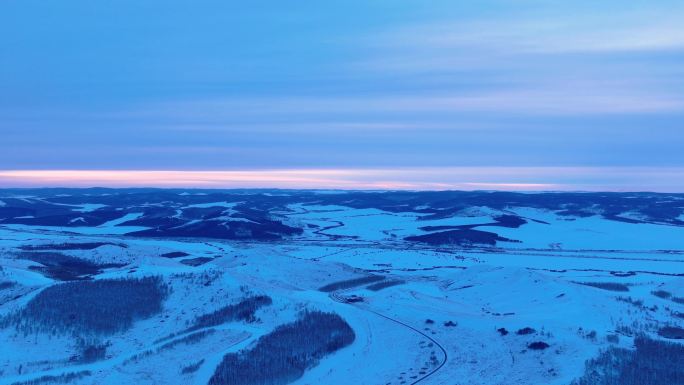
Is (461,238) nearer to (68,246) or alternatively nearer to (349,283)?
(68,246)

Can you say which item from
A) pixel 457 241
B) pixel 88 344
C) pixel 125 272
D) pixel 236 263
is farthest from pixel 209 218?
pixel 88 344

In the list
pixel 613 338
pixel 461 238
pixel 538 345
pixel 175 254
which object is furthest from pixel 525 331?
pixel 461 238

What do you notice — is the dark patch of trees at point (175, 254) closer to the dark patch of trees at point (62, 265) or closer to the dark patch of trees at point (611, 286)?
the dark patch of trees at point (62, 265)

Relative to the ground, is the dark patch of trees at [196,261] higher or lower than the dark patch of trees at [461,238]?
higher

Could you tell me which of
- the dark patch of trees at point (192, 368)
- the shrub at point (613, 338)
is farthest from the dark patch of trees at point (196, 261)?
the shrub at point (613, 338)

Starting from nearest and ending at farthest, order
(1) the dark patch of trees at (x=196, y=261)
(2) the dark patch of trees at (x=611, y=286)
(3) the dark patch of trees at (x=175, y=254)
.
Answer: (2) the dark patch of trees at (x=611, y=286) → (1) the dark patch of trees at (x=196, y=261) → (3) the dark patch of trees at (x=175, y=254)

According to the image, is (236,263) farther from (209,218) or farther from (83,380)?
(209,218)
